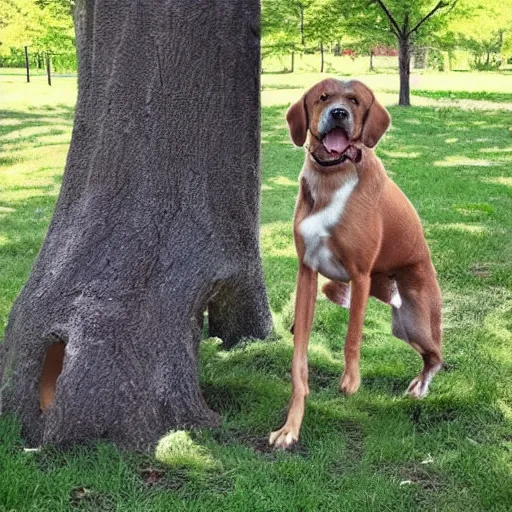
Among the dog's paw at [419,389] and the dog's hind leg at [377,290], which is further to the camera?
the dog's paw at [419,389]

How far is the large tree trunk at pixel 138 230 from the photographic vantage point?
3.69 metres

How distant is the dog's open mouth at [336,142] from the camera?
3264mm

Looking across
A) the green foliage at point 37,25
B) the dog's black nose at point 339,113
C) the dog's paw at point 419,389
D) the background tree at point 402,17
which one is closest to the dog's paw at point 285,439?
the dog's paw at point 419,389

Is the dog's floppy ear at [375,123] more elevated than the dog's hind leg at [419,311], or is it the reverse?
the dog's floppy ear at [375,123]

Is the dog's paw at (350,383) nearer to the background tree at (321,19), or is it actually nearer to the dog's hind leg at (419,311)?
the dog's hind leg at (419,311)

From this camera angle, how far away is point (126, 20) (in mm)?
3914

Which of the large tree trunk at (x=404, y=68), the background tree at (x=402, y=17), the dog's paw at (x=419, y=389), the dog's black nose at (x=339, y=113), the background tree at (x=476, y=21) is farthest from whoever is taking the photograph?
the background tree at (x=476, y=21)

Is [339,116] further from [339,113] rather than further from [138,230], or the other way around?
[138,230]

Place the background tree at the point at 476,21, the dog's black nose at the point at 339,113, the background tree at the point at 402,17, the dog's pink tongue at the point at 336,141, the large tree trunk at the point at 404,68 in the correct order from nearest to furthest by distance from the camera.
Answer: the dog's black nose at the point at 339,113
the dog's pink tongue at the point at 336,141
the background tree at the point at 402,17
the large tree trunk at the point at 404,68
the background tree at the point at 476,21

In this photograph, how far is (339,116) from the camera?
317cm

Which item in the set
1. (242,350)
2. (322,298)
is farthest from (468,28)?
(242,350)

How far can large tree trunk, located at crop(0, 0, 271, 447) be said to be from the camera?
145 inches

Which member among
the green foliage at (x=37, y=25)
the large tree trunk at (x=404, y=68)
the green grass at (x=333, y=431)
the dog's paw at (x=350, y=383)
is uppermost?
the green foliage at (x=37, y=25)

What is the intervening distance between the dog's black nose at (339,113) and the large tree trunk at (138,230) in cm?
106
